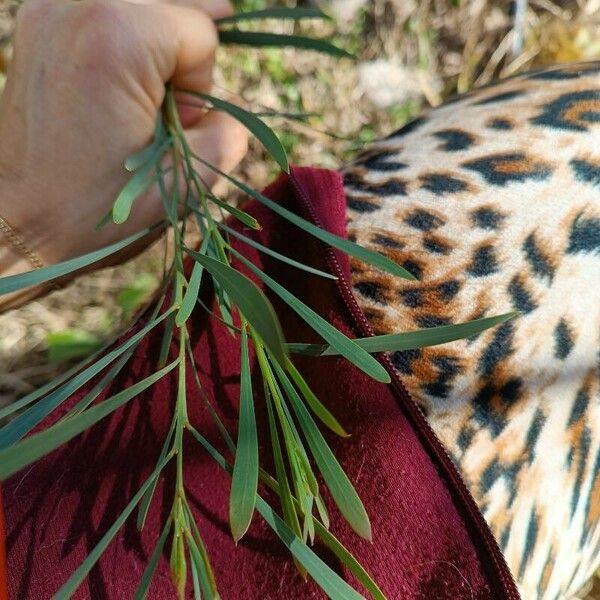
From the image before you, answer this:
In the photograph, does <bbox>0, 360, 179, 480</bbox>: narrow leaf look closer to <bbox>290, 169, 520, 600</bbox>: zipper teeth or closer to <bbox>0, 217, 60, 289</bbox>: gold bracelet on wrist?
<bbox>290, 169, 520, 600</bbox>: zipper teeth

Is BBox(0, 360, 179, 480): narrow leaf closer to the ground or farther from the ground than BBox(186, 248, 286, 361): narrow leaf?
closer to the ground

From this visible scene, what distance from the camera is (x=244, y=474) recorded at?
1.33 ft

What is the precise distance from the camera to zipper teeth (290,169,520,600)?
521mm

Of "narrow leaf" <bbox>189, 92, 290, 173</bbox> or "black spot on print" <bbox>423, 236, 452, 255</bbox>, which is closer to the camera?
"narrow leaf" <bbox>189, 92, 290, 173</bbox>

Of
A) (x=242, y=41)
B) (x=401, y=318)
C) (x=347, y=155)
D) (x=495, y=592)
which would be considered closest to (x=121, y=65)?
(x=242, y=41)

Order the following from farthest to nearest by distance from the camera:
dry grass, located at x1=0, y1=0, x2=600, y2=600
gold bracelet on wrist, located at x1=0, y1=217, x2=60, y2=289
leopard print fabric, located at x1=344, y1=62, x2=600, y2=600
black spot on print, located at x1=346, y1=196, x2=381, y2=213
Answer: dry grass, located at x1=0, y1=0, x2=600, y2=600 < gold bracelet on wrist, located at x1=0, y1=217, x2=60, y2=289 < black spot on print, located at x1=346, y1=196, x2=381, y2=213 < leopard print fabric, located at x1=344, y1=62, x2=600, y2=600

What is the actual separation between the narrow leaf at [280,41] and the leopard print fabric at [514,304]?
184mm

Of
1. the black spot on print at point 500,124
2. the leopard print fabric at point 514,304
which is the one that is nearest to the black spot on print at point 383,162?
the leopard print fabric at point 514,304

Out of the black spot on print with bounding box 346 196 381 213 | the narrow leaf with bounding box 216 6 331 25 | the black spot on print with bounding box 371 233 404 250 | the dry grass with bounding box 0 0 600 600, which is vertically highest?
the narrow leaf with bounding box 216 6 331 25

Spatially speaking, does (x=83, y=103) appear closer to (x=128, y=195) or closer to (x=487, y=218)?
(x=128, y=195)

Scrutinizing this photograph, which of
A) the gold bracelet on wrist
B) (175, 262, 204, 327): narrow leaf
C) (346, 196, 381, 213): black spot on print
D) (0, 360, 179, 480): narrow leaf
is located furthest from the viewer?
the gold bracelet on wrist

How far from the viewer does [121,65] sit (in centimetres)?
74

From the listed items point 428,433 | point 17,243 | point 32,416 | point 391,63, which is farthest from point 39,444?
point 391,63

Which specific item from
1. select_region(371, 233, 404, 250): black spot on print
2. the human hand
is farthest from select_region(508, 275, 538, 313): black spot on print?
the human hand
